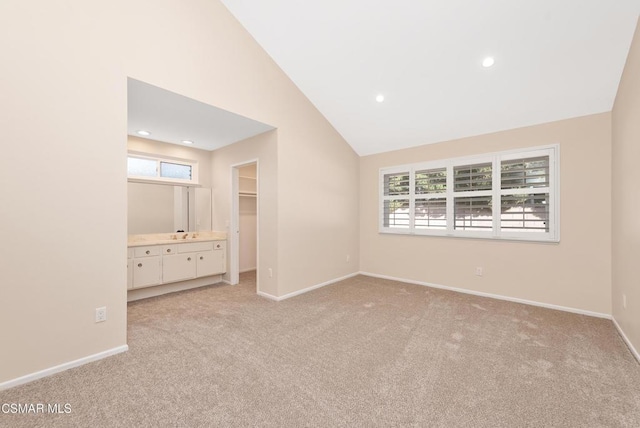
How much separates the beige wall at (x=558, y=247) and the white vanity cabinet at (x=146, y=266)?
13.3 feet

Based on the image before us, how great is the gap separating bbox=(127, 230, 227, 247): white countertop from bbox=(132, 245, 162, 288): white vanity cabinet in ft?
0.32

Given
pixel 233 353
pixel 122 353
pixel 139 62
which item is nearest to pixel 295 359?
pixel 233 353

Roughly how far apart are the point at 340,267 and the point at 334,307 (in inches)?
55.6

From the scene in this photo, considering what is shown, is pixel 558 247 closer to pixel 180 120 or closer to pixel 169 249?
pixel 180 120

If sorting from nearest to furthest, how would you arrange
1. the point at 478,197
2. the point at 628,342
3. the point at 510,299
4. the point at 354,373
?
the point at 354,373, the point at 628,342, the point at 510,299, the point at 478,197

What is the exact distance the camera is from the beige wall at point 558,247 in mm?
3076

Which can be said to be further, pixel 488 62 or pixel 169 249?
pixel 169 249

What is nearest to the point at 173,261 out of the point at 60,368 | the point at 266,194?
the point at 266,194

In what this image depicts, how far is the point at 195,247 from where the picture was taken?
13.9ft

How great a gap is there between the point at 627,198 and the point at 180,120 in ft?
15.7

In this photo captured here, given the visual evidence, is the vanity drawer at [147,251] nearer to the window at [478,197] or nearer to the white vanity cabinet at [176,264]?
the white vanity cabinet at [176,264]

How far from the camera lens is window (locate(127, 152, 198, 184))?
13.4 ft

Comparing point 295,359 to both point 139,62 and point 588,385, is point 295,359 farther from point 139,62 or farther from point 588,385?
point 139,62

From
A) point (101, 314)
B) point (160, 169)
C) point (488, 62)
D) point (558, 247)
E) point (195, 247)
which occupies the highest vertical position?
point (488, 62)
